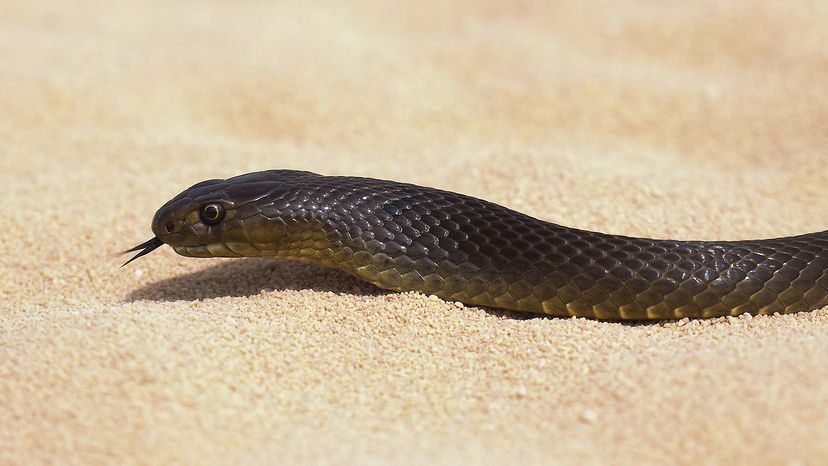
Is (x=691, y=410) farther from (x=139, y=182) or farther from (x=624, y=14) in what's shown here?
(x=624, y=14)

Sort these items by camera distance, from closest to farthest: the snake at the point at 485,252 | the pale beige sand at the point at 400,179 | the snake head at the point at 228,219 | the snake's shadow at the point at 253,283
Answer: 1. the pale beige sand at the point at 400,179
2. the snake at the point at 485,252
3. the snake head at the point at 228,219
4. the snake's shadow at the point at 253,283

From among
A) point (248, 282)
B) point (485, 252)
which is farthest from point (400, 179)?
point (485, 252)

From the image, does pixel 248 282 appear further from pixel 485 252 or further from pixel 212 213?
pixel 485 252

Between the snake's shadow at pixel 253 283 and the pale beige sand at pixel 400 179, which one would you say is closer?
the pale beige sand at pixel 400 179

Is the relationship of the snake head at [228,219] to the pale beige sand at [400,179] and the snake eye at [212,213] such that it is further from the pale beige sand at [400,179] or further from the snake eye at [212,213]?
the pale beige sand at [400,179]

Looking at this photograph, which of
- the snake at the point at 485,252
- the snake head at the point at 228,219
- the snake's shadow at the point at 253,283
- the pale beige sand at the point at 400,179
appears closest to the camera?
the pale beige sand at the point at 400,179

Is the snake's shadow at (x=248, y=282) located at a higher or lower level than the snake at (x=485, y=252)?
lower

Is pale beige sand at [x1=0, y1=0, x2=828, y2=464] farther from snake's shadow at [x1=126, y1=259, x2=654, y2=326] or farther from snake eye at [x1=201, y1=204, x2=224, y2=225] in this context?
snake eye at [x1=201, y1=204, x2=224, y2=225]

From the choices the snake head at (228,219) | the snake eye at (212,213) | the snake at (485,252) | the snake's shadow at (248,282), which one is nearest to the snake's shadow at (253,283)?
the snake's shadow at (248,282)
